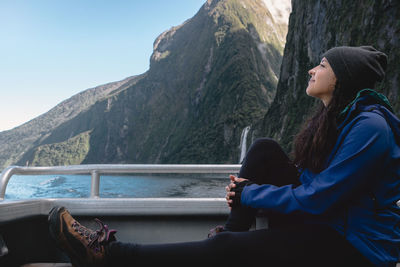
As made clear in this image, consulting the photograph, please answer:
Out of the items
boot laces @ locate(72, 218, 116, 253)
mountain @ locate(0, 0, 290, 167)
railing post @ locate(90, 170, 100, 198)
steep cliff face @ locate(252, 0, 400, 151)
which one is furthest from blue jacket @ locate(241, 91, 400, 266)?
mountain @ locate(0, 0, 290, 167)

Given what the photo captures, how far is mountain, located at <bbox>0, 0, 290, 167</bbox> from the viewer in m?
93.9

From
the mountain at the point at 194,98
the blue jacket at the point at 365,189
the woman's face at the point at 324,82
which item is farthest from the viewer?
the mountain at the point at 194,98

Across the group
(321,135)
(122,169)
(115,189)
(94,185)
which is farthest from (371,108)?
(115,189)

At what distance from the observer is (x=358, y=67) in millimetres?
1336

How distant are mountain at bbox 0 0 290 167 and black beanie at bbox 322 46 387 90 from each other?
231 ft

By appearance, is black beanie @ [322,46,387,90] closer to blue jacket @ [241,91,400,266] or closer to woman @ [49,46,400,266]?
woman @ [49,46,400,266]

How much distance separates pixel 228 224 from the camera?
58.3 inches

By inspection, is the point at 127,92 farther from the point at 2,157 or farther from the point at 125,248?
the point at 125,248

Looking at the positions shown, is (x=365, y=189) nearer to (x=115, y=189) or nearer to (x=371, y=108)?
(x=371, y=108)

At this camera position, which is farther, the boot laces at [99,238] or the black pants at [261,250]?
the boot laces at [99,238]

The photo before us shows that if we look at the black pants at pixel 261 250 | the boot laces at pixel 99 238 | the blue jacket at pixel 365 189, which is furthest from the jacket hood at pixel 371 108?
the boot laces at pixel 99 238

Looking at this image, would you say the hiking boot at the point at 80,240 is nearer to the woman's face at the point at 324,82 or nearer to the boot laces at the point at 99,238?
the boot laces at the point at 99,238

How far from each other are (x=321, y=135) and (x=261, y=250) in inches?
20.5

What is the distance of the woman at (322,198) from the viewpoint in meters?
1.13
